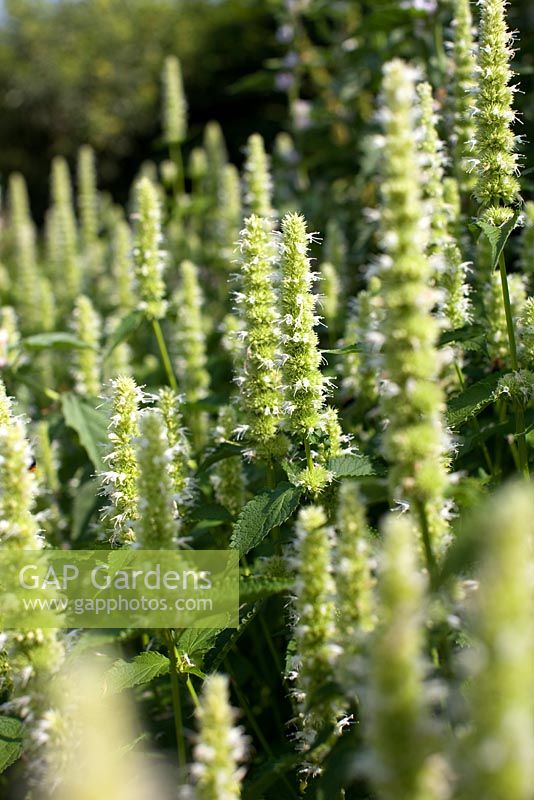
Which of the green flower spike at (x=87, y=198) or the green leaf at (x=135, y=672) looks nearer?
the green leaf at (x=135, y=672)

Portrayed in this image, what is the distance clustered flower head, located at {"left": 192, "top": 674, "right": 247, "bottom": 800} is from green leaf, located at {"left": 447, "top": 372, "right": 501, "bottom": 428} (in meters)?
1.52

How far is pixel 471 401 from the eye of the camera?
10.2ft

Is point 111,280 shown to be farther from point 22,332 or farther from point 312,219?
point 312,219

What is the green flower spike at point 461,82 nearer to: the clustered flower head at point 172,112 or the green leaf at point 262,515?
the green leaf at point 262,515

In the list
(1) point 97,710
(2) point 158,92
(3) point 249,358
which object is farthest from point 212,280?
(2) point 158,92

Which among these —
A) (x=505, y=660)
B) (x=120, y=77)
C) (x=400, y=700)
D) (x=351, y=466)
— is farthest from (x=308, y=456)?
(x=120, y=77)

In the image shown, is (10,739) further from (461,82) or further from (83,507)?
(461,82)

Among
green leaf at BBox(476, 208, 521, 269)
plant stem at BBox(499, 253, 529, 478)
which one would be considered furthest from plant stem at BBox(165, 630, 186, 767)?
green leaf at BBox(476, 208, 521, 269)

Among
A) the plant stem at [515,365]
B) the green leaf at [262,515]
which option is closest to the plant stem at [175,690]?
the green leaf at [262,515]

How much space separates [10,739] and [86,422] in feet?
6.50

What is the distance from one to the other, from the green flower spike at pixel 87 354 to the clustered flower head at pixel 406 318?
3.54 meters

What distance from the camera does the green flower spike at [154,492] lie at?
2238mm

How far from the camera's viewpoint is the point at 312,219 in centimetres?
708

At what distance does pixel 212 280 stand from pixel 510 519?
6.36 meters
